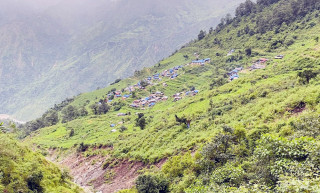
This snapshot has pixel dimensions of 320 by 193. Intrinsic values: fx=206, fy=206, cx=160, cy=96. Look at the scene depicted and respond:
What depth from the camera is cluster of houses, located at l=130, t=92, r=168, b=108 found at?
82.9 metres

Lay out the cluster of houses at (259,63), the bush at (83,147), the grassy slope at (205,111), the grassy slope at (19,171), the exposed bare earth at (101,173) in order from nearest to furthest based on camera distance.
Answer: the grassy slope at (19,171) < the grassy slope at (205,111) < the exposed bare earth at (101,173) < the bush at (83,147) < the cluster of houses at (259,63)

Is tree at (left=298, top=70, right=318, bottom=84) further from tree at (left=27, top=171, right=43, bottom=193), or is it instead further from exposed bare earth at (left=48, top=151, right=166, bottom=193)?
tree at (left=27, top=171, right=43, bottom=193)

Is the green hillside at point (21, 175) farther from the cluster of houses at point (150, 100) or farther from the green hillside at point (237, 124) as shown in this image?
the cluster of houses at point (150, 100)

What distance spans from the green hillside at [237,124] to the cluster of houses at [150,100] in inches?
39.7

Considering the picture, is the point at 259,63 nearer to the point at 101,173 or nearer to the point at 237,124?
the point at 237,124

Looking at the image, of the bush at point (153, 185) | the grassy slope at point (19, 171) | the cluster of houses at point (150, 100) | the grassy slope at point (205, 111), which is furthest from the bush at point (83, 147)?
the cluster of houses at point (150, 100)

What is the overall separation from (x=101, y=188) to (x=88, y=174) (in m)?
7.42

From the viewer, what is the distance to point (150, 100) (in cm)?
8425

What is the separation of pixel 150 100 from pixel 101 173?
172 feet

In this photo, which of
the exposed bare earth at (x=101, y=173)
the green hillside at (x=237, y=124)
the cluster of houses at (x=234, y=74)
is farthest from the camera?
the cluster of houses at (x=234, y=74)

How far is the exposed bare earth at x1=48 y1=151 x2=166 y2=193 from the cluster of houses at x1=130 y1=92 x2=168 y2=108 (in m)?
41.7

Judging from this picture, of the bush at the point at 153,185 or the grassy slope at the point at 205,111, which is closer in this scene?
the bush at the point at 153,185

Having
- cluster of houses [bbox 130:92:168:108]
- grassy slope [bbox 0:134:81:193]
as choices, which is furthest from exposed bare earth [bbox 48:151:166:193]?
cluster of houses [bbox 130:92:168:108]

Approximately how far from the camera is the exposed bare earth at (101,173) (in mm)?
27186
